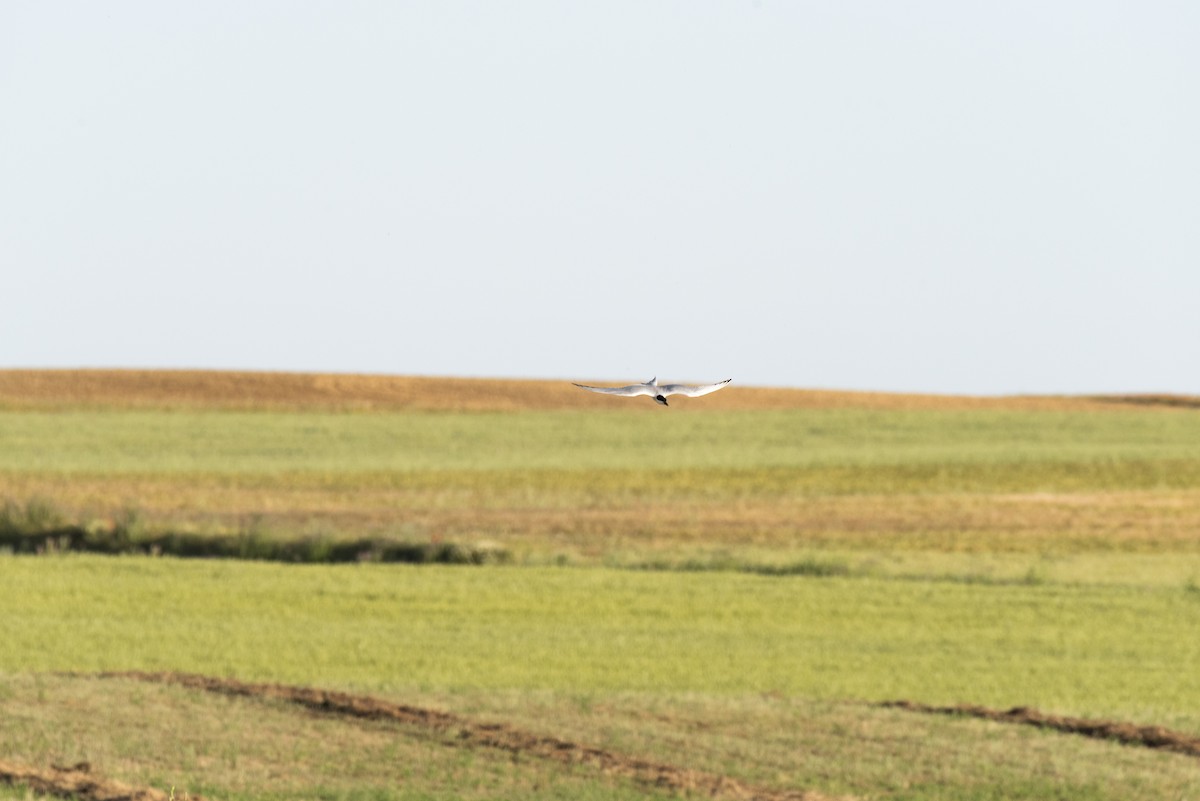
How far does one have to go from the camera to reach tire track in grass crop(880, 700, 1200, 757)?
60.8 feet

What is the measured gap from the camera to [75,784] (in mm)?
15242

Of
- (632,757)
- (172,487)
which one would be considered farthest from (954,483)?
(632,757)

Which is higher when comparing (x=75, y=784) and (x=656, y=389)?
(x=656, y=389)

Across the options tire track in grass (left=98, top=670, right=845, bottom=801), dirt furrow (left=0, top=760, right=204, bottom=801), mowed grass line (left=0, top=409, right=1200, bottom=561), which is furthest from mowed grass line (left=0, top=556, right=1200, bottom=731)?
dirt furrow (left=0, top=760, right=204, bottom=801)

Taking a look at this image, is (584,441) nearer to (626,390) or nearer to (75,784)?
(75,784)

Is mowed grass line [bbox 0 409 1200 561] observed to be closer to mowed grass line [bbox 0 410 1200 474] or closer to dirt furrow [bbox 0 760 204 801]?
mowed grass line [bbox 0 410 1200 474]

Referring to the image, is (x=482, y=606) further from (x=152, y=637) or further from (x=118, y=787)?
(x=118, y=787)

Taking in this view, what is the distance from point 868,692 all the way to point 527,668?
3.99m

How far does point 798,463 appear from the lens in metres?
49.1

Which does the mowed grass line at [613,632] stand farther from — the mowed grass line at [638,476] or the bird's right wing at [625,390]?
the bird's right wing at [625,390]

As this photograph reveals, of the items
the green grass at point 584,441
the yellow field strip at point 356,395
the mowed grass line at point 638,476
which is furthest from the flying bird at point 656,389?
the yellow field strip at point 356,395

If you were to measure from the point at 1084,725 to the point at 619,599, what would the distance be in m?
10.6

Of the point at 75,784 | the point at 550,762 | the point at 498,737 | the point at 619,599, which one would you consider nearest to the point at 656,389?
the point at 75,784

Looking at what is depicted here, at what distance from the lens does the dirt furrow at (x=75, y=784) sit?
48.1 feet
